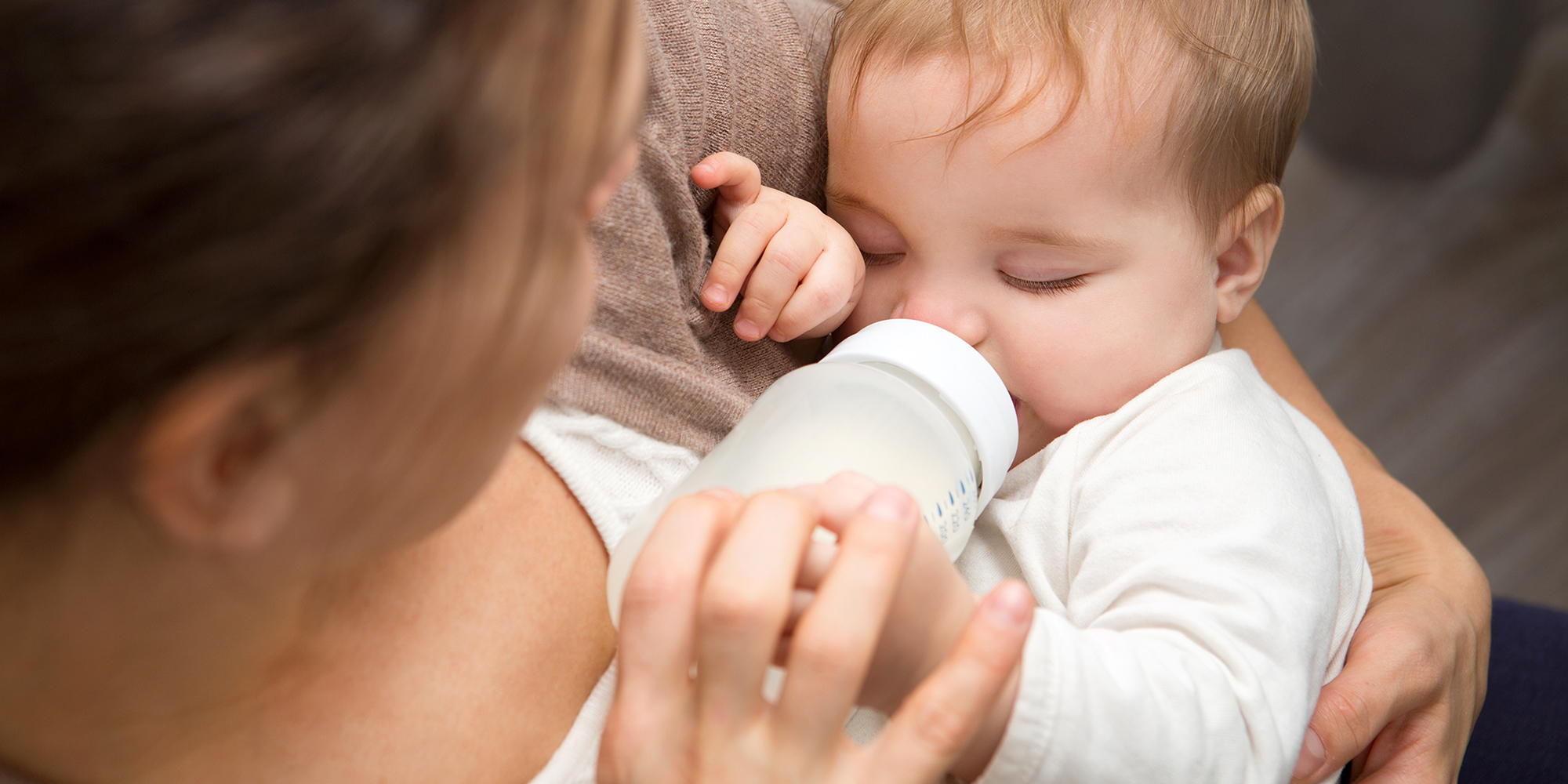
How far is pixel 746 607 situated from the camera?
48cm

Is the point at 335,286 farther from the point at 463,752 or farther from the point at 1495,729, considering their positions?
the point at 1495,729

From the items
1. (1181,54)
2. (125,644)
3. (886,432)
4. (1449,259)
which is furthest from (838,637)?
(1449,259)

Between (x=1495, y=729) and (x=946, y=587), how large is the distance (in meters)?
0.73

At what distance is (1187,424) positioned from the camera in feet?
A: 2.71

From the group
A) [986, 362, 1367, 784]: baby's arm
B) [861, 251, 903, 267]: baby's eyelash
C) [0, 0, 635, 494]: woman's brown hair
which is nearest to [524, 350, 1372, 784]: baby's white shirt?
[986, 362, 1367, 784]: baby's arm

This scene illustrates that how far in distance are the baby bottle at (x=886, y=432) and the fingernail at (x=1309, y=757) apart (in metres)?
0.30

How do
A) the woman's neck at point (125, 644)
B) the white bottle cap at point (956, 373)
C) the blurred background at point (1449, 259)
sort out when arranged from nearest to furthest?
the woman's neck at point (125, 644)
the white bottle cap at point (956, 373)
the blurred background at point (1449, 259)

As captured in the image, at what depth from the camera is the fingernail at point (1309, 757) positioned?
2.56 feet

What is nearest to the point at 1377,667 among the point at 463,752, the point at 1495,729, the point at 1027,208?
the point at 1495,729

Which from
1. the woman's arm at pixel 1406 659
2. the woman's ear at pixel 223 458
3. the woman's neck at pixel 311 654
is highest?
the woman's ear at pixel 223 458

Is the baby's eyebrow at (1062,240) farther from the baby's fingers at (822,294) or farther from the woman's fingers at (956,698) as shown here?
the woman's fingers at (956,698)

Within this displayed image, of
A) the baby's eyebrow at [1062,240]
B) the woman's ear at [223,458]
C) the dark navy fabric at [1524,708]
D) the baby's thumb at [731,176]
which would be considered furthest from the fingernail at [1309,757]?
the woman's ear at [223,458]

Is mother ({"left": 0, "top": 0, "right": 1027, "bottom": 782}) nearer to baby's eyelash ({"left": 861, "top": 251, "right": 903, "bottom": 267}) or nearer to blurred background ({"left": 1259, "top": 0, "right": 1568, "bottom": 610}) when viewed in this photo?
baby's eyelash ({"left": 861, "top": 251, "right": 903, "bottom": 267})

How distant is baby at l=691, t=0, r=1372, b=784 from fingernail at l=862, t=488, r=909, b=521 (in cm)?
27
